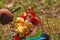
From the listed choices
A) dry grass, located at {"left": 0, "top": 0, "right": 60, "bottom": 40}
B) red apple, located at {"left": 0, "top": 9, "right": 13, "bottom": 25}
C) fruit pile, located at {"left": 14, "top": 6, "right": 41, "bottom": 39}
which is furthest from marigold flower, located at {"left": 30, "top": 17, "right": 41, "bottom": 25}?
dry grass, located at {"left": 0, "top": 0, "right": 60, "bottom": 40}

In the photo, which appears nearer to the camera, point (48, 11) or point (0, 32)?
point (0, 32)

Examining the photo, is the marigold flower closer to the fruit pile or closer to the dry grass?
the fruit pile

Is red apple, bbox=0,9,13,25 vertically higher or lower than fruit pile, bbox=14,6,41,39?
higher

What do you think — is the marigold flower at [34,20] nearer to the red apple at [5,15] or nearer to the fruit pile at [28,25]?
the fruit pile at [28,25]

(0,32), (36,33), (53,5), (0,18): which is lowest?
(36,33)

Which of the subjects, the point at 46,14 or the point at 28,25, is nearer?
the point at 28,25

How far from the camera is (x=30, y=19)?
150cm

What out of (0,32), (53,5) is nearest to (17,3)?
(53,5)

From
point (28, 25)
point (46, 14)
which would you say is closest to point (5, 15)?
point (28, 25)

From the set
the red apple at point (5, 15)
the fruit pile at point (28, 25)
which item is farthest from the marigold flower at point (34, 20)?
the red apple at point (5, 15)

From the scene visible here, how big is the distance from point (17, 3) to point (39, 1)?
491mm

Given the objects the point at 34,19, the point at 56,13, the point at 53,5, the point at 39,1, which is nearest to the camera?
the point at 34,19

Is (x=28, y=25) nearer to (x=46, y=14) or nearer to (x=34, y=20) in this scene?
(x=34, y=20)

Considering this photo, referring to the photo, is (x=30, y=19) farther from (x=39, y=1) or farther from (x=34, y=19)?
(x=39, y=1)
